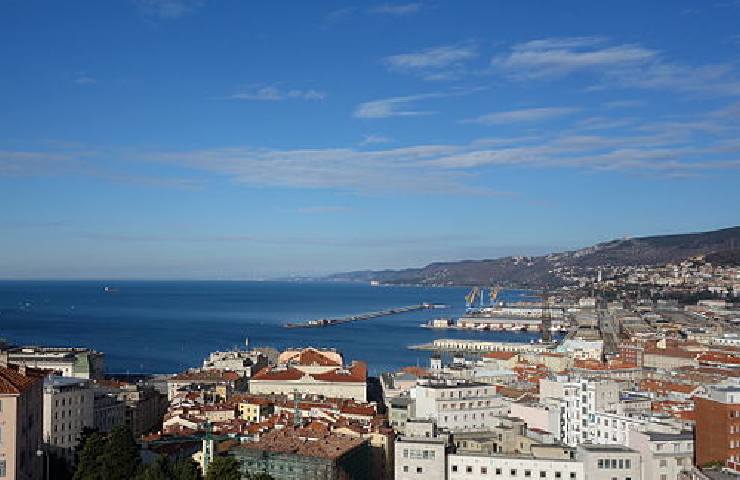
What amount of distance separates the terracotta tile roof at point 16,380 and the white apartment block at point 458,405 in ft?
35.6

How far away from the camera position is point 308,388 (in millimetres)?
31969

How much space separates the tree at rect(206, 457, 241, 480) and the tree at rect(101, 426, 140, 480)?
1.87 metres

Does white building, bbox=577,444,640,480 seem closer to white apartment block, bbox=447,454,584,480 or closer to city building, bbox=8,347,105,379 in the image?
white apartment block, bbox=447,454,584,480

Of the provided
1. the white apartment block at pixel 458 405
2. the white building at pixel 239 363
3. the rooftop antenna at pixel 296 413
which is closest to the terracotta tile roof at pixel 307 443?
the rooftop antenna at pixel 296 413

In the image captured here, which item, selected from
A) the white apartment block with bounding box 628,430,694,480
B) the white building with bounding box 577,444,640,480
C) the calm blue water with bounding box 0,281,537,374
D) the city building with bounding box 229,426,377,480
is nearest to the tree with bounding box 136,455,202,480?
the city building with bounding box 229,426,377,480

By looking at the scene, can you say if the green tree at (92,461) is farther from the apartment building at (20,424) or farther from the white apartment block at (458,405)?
the white apartment block at (458,405)

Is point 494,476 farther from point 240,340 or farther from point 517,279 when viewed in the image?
point 517,279

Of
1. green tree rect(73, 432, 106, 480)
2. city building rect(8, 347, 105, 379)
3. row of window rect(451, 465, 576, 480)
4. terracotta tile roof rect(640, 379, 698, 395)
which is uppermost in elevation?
city building rect(8, 347, 105, 379)

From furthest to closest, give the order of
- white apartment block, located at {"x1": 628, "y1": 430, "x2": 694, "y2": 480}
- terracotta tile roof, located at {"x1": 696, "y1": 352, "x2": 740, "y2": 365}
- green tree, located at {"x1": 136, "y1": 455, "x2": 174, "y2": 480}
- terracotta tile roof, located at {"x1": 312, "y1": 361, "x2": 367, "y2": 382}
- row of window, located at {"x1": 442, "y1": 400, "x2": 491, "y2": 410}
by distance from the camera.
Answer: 1. terracotta tile roof, located at {"x1": 696, "y1": 352, "x2": 740, "y2": 365}
2. terracotta tile roof, located at {"x1": 312, "y1": 361, "x2": 367, "y2": 382}
3. row of window, located at {"x1": 442, "y1": 400, "x2": 491, "y2": 410}
4. white apartment block, located at {"x1": 628, "y1": 430, "x2": 694, "y2": 480}
5. green tree, located at {"x1": 136, "y1": 455, "x2": 174, "y2": 480}

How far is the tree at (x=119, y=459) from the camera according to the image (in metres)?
16.3

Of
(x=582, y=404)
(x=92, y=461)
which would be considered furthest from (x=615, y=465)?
(x=92, y=461)

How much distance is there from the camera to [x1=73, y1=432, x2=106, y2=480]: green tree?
1633 cm

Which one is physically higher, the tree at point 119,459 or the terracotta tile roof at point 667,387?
the tree at point 119,459

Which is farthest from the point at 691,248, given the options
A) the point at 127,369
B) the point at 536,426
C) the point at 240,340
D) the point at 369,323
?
the point at 536,426
